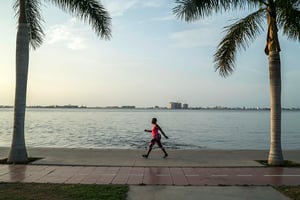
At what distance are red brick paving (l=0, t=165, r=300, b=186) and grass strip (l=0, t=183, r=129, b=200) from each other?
71cm

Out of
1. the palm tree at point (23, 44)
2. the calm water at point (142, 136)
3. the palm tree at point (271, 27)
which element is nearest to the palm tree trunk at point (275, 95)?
the palm tree at point (271, 27)

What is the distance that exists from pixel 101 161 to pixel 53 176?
10.3ft

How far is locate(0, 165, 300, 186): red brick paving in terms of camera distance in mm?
10094

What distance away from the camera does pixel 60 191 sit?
865cm

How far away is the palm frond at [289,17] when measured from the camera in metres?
12.5

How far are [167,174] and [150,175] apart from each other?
0.53 metres

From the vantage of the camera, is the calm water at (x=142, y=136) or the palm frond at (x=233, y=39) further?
the calm water at (x=142, y=136)

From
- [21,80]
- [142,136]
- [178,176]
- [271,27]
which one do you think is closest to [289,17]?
[271,27]

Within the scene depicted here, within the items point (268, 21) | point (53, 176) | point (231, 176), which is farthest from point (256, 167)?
point (53, 176)

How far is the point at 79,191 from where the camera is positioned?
8.62m

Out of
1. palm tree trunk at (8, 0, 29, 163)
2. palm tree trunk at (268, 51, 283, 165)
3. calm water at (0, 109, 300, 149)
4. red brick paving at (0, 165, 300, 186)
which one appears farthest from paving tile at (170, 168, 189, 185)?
calm water at (0, 109, 300, 149)

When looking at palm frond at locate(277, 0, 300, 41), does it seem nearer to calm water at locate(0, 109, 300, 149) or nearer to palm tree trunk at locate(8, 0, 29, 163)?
palm tree trunk at locate(8, 0, 29, 163)

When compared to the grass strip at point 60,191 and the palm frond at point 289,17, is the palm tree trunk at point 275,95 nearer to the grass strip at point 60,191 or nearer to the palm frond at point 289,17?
the palm frond at point 289,17

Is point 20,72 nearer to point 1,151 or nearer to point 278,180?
point 1,151
